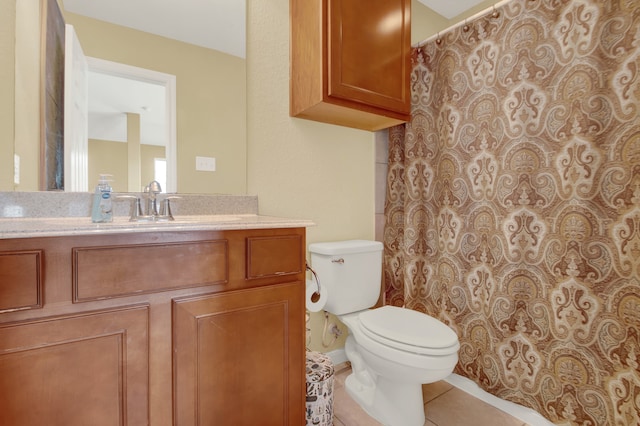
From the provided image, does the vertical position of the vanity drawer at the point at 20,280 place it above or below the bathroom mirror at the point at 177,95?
below

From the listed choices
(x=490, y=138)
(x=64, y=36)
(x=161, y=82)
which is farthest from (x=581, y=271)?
(x=64, y=36)

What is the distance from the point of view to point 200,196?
1.37 m

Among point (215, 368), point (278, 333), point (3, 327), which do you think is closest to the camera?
point (3, 327)

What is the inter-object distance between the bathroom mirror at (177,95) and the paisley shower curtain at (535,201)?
1044mm

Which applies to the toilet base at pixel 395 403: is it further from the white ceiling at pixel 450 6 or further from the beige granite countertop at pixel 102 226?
the white ceiling at pixel 450 6

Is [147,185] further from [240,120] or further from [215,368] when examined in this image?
[215,368]

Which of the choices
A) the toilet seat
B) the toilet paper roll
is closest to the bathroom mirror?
the toilet paper roll

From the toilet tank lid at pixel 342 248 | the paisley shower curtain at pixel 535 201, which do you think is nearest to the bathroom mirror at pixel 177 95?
the toilet tank lid at pixel 342 248

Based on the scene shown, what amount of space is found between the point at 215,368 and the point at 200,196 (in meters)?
0.74

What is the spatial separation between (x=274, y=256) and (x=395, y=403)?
919 mm

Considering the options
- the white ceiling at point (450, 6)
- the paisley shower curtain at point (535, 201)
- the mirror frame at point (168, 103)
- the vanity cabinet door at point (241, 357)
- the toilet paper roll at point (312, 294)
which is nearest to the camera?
the vanity cabinet door at point (241, 357)

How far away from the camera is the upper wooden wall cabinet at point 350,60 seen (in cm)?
135

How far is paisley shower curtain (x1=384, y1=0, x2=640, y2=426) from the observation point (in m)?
1.15

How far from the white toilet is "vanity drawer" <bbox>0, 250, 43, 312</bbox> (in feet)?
3.57
